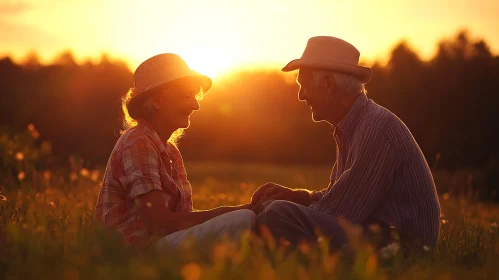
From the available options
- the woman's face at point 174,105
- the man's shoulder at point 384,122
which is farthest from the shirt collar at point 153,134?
the man's shoulder at point 384,122

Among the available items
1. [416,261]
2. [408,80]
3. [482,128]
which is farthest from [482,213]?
[408,80]

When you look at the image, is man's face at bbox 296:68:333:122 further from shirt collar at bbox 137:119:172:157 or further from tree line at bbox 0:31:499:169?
tree line at bbox 0:31:499:169

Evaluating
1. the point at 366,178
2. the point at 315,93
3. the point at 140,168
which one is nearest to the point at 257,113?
the point at 315,93

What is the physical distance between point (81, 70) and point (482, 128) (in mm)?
20381

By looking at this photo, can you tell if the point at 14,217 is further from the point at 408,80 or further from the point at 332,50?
the point at 408,80

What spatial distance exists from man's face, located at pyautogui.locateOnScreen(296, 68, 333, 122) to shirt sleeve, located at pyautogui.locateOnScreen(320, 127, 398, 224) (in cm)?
67

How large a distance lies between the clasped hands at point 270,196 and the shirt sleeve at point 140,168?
101cm

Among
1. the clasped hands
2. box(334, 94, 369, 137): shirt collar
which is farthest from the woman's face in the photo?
box(334, 94, 369, 137): shirt collar

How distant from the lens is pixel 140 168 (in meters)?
5.28

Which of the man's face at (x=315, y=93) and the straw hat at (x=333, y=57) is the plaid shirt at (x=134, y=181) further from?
the straw hat at (x=333, y=57)

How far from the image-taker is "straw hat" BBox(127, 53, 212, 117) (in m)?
5.71

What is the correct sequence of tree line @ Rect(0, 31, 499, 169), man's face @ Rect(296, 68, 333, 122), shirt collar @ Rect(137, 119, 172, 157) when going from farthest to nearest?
1. tree line @ Rect(0, 31, 499, 169)
2. man's face @ Rect(296, 68, 333, 122)
3. shirt collar @ Rect(137, 119, 172, 157)

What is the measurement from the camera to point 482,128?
29438mm

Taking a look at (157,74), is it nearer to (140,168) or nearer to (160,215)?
(140,168)
